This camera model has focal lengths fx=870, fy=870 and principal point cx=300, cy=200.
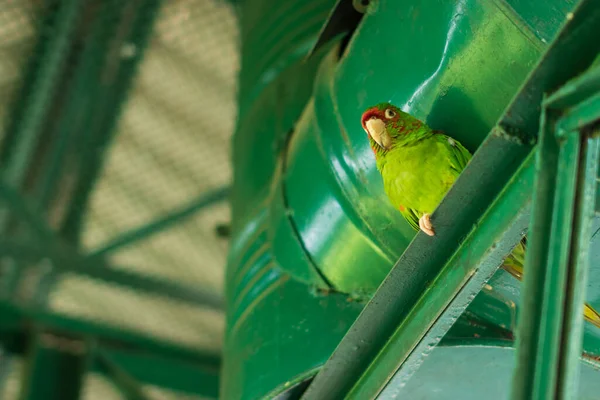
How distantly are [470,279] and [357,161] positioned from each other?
27.0 inches

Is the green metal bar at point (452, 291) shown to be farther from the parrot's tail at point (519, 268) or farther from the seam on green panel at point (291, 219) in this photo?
the seam on green panel at point (291, 219)

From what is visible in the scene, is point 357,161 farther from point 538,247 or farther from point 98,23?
point 98,23

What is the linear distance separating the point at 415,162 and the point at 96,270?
440 cm

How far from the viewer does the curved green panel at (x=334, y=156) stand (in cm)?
231

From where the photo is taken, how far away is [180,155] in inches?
288

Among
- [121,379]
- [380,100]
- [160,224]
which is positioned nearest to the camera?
[380,100]

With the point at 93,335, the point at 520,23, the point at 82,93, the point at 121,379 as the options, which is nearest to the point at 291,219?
the point at 520,23

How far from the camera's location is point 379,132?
2398mm

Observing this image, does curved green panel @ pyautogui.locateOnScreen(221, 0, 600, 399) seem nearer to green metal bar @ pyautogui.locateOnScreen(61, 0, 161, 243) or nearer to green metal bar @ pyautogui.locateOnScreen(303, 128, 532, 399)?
green metal bar @ pyautogui.locateOnScreen(303, 128, 532, 399)

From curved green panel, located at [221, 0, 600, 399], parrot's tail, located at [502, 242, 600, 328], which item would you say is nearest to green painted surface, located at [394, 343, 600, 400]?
curved green panel, located at [221, 0, 600, 399]

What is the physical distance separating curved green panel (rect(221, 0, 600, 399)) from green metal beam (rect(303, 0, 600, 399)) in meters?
0.26

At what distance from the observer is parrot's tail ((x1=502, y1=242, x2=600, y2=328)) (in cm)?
230

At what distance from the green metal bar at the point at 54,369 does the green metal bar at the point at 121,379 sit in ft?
0.51

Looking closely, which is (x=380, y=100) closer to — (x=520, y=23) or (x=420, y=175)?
(x=420, y=175)
